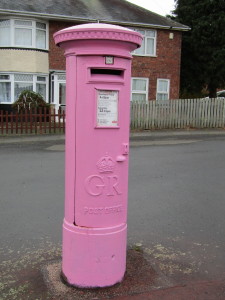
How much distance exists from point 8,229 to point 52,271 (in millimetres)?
1465

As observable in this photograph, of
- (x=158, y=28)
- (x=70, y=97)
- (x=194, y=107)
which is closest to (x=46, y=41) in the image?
(x=158, y=28)

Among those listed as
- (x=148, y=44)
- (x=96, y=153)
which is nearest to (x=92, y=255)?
(x=96, y=153)

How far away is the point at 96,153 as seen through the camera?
3.05 meters

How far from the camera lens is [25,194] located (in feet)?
20.7

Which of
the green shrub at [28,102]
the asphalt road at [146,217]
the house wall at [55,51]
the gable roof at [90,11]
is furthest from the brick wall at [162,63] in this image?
the asphalt road at [146,217]

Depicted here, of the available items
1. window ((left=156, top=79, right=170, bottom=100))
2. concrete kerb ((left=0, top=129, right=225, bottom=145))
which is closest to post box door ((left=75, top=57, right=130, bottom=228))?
concrete kerb ((left=0, top=129, right=225, bottom=145))

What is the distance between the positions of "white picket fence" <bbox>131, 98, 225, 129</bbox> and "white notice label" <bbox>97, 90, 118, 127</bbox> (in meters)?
14.5

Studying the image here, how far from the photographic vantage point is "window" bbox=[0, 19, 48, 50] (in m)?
20.6

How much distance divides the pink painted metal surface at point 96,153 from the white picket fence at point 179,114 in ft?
47.6

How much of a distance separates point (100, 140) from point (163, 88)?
22437 mm

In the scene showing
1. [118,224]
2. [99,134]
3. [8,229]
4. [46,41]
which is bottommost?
[8,229]

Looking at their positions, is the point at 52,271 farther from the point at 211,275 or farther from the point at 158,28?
the point at 158,28

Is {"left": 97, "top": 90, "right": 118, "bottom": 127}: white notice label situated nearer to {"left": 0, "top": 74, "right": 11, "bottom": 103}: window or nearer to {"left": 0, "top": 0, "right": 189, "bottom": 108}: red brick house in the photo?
{"left": 0, "top": 0, "right": 189, "bottom": 108}: red brick house

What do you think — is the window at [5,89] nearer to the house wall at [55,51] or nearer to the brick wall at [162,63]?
the house wall at [55,51]
